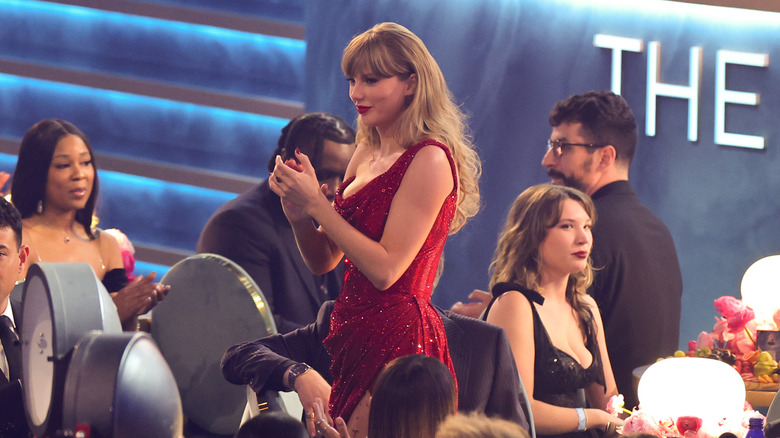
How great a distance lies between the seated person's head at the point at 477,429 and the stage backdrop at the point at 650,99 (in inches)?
123

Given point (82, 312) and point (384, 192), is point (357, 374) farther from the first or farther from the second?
point (82, 312)

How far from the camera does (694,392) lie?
2.41 metres

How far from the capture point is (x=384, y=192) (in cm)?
190

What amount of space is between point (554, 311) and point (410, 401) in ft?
4.43

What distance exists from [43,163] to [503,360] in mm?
2115

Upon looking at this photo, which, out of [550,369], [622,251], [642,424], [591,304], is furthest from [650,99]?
[642,424]

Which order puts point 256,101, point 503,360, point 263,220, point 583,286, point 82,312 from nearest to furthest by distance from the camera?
point 82,312 < point 503,360 < point 583,286 < point 263,220 < point 256,101

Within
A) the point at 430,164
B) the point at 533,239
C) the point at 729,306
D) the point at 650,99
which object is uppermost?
the point at 650,99

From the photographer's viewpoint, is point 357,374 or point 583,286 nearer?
point 357,374

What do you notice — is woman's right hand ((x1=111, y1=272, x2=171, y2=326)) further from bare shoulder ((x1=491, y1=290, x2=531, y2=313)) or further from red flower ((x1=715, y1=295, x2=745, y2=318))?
red flower ((x1=715, y1=295, x2=745, y2=318))

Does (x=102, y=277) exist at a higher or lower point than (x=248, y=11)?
lower

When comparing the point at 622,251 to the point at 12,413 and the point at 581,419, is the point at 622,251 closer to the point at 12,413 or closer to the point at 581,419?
the point at 581,419

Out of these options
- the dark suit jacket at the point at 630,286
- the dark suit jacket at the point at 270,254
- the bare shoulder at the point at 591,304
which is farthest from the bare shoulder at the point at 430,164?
the dark suit jacket at the point at 270,254

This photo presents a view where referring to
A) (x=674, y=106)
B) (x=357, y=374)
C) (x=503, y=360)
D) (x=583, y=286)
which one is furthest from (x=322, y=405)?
(x=674, y=106)
